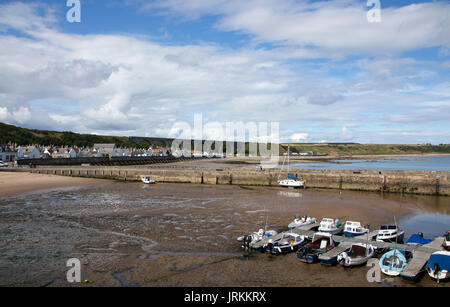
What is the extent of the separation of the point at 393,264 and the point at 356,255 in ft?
6.66

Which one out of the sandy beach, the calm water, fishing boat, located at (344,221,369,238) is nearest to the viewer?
fishing boat, located at (344,221,369,238)

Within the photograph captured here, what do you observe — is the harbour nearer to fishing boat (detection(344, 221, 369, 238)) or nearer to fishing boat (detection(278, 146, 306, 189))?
fishing boat (detection(278, 146, 306, 189))

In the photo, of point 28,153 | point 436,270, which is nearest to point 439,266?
point 436,270

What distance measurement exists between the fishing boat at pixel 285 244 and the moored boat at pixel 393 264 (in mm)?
4693

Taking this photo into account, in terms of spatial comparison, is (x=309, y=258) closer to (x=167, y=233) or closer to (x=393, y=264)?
(x=393, y=264)

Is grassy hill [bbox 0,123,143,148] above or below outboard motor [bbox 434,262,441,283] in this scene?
above

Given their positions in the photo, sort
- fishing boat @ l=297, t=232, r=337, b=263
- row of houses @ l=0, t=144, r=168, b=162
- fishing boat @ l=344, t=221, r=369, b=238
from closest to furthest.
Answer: fishing boat @ l=297, t=232, r=337, b=263, fishing boat @ l=344, t=221, r=369, b=238, row of houses @ l=0, t=144, r=168, b=162

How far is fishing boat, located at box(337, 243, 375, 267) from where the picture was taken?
655 inches

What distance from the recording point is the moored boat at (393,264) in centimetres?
1544

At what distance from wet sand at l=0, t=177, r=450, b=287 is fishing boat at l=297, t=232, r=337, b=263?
43 centimetres

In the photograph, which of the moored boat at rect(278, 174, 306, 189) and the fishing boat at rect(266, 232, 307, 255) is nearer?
the fishing boat at rect(266, 232, 307, 255)

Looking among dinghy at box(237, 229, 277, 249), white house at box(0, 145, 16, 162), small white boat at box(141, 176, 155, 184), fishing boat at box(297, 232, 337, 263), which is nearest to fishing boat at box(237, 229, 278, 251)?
dinghy at box(237, 229, 277, 249)
